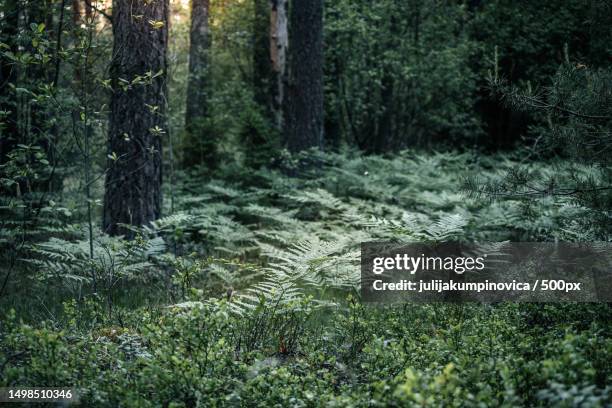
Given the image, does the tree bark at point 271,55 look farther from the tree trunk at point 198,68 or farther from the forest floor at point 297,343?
the forest floor at point 297,343

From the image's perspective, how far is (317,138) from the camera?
11.9m

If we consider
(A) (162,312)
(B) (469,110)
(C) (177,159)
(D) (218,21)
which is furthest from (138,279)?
(D) (218,21)

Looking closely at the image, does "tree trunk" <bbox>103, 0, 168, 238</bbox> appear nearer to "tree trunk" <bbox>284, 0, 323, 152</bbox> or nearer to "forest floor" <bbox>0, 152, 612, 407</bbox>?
"forest floor" <bbox>0, 152, 612, 407</bbox>

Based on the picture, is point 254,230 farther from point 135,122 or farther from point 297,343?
point 297,343

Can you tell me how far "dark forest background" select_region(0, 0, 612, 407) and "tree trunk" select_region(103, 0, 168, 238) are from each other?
0.08 ft

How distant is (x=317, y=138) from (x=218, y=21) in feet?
39.9

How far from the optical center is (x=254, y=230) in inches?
361

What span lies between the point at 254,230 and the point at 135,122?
3139mm

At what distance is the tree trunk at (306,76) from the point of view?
11.7 meters

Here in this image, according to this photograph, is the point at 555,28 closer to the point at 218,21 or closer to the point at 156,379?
the point at 218,21

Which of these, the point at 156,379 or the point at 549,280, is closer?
the point at 156,379

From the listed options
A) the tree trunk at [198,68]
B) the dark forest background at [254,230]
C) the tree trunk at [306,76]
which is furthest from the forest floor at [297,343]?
the tree trunk at [198,68]

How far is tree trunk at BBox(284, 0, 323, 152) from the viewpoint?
38.2 feet

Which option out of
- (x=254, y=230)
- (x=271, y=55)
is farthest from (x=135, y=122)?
(x=271, y=55)
